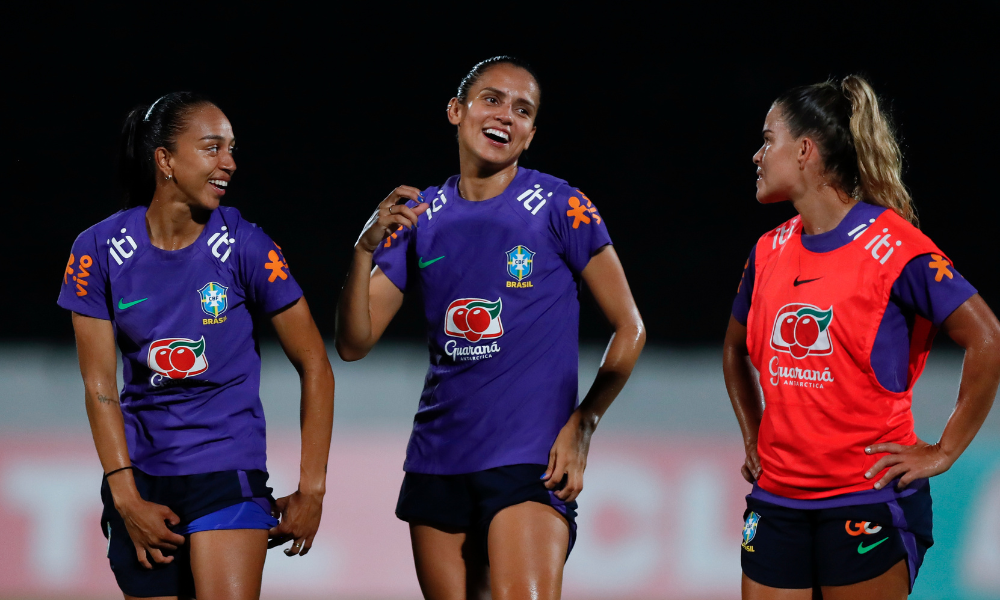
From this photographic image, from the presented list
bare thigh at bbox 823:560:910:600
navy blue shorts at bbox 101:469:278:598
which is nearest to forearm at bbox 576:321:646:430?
bare thigh at bbox 823:560:910:600

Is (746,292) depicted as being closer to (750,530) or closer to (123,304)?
(750,530)

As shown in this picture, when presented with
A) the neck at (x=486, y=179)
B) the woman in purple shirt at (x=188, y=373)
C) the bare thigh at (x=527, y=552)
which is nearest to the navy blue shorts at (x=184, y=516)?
the woman in purple shirt at (x=188, y=373)

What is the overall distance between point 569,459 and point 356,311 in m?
0.61

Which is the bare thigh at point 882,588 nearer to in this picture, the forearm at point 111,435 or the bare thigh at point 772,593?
the bare thigh at point 772,593

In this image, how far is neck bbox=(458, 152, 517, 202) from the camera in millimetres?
2342

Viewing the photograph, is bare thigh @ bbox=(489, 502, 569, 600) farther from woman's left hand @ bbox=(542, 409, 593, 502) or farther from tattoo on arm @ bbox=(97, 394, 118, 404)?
tattoo on arm @ bbox=(97, 394, 118, 404)

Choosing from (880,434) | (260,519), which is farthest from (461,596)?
(880,434)

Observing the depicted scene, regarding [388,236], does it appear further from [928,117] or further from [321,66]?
[928,117]

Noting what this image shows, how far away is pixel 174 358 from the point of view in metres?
2.07

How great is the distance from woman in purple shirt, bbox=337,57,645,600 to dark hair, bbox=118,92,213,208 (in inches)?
19.1

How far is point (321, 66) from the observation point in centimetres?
525

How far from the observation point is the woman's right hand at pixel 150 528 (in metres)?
2.00

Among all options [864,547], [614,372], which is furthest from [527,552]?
[864,547]

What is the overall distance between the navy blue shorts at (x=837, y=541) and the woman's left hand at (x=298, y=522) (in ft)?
3.14
